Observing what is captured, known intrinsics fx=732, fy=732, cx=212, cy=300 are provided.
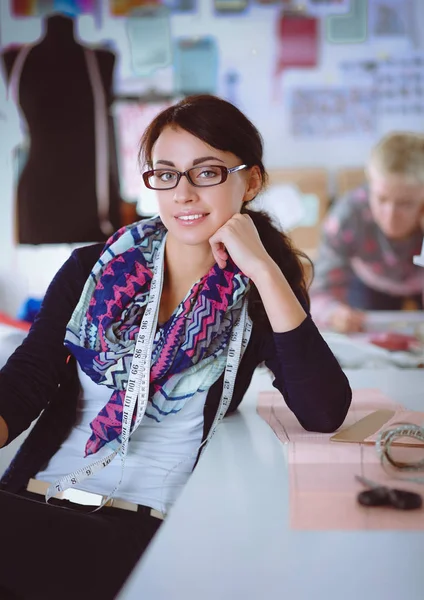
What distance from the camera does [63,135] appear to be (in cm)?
458

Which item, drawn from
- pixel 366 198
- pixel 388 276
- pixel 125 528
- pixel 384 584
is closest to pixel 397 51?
pixel 366 198

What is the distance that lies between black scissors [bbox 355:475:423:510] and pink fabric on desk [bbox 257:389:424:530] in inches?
0.4

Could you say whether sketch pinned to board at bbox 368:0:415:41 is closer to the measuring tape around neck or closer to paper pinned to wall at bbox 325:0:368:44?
paper pinned to wall at bbox 325:0:368:44

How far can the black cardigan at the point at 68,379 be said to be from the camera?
1.40 meters

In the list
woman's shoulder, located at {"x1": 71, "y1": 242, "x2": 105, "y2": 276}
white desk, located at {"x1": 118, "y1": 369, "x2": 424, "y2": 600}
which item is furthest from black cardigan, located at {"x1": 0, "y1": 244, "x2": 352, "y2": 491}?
white desk, located at {"x1": 118, "y1": 369, "x2": 424, "y2": 600}

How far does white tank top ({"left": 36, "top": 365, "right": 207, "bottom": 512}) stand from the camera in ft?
4.59

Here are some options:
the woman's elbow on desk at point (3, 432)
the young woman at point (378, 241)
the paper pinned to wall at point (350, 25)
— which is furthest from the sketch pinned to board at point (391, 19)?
the woman's elbow on desk at point (3, 432)

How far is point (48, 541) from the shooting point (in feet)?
3.73

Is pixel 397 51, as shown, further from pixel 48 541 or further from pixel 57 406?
pixel 48 541

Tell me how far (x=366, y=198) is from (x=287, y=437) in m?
3.30

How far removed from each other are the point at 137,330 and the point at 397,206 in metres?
3.10

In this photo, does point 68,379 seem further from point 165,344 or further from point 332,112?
point 332,112

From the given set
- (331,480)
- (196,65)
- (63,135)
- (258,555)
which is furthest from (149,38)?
(258,555)

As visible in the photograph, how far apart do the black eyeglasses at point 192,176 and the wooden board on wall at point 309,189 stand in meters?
3.08
